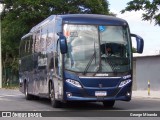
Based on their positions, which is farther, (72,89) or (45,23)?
(45,23)

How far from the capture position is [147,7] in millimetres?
32844

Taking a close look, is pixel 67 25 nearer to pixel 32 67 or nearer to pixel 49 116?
pixel 49 116

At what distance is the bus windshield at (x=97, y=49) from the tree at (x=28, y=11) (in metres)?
32.3

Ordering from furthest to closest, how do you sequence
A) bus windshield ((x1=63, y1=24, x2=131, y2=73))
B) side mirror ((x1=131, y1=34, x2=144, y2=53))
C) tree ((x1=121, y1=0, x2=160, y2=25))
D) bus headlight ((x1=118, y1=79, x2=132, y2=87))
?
1. tree ((x1=121, y1=0, x2=160, y2=25))
2. side mirror ((x1=131, y1=34, x2=144, y2=53))
3. bus headlight ((x1=118, y1=79, x2=132, y2=87))
4. bus windshield ((x1=63, y1=24, x2=131, y2=73))

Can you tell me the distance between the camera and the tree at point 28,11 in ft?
166

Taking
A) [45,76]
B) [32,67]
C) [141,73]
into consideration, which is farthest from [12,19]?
[45,76]

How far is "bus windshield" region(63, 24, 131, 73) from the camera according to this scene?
17.6 metres

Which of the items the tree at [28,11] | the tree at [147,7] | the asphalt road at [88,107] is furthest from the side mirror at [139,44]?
the tree at [28,11]

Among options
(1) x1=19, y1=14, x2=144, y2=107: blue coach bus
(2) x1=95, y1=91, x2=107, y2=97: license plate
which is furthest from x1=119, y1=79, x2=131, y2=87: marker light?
(2) x1=95, y1=91, x2=107, y2=97: license plate

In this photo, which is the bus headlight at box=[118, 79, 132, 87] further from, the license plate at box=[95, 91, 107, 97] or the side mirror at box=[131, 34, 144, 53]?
the side mirror at box=[131, 34, 144, 53]

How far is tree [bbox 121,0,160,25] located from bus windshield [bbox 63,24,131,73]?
14.8m

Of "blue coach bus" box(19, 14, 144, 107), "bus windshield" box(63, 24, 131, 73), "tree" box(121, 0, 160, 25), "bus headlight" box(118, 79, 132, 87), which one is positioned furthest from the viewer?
"tree" box(121, 0, 160, 25)

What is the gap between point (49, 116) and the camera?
15805 millimetres

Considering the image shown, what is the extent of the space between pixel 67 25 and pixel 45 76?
3.73 meters
